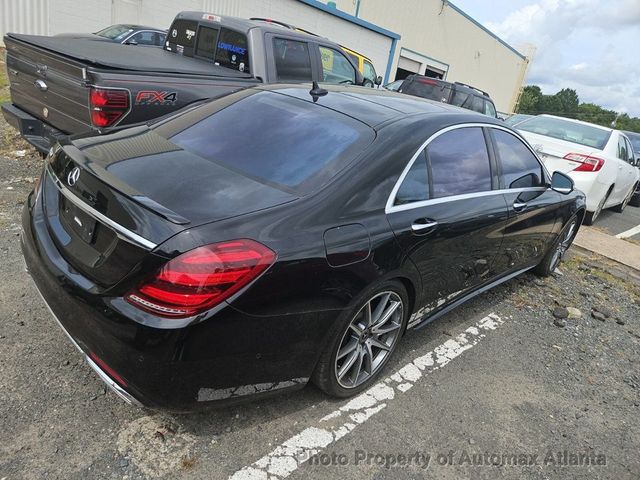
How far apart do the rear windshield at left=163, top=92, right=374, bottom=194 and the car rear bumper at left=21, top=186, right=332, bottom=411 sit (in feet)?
2.30

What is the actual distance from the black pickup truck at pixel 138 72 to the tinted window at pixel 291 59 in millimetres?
11

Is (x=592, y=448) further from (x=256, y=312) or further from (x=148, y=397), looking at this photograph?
(x=148, y=397)

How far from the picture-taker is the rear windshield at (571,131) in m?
7.47

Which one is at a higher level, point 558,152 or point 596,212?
point 558,152

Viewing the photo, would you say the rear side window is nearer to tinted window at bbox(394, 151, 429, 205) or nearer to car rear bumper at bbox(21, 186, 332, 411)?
tinted window at bbox(394, 151, 429, 205)

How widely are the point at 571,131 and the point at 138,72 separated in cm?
646

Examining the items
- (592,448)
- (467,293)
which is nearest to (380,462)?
(592,448)

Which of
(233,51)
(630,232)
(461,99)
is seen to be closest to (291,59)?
(233,51)

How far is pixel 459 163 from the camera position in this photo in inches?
126

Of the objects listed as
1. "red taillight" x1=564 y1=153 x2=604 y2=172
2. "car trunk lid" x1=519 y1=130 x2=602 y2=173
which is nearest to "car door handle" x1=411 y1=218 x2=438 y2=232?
"car trunk lid" x1=519 y1=130 x2=602 y2=173

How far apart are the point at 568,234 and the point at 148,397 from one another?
4841mm

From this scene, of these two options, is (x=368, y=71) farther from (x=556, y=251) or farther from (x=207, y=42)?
(x=556, y=251)

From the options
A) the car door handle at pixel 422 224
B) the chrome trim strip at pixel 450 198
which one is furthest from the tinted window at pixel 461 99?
the car door handle at pixel 422 224

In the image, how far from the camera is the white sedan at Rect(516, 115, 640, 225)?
6.94 m
